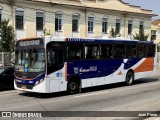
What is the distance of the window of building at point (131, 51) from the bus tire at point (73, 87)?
4.61 metres

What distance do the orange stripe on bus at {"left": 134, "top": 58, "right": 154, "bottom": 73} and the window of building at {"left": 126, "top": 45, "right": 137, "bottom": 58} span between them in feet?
3.09

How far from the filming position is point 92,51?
55.9ft

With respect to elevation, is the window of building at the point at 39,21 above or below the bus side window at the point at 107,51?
above

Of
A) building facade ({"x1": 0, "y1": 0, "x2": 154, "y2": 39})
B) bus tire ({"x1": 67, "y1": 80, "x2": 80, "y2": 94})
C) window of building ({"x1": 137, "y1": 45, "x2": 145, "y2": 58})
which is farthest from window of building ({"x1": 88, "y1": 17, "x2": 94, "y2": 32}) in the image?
bus tire ({"x1": 67, "y1": 80, "x2": 80, "y2": 94})

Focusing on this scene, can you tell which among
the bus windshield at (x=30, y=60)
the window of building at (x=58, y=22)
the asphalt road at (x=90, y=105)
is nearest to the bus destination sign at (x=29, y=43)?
the bus windshield at (x=30, y=60)

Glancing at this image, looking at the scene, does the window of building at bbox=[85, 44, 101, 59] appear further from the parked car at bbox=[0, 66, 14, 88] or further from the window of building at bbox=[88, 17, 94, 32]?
the window of building at bbox=[88, 17, 94, 32]

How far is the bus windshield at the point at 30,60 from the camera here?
1448 cm

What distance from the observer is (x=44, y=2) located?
38.8 metres

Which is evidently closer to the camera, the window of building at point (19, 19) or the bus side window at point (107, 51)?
→ the bus side window at point (107, 51)

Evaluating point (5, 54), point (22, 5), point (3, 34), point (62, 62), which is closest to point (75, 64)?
point (62, 62)

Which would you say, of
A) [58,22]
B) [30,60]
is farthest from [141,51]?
[58,22]

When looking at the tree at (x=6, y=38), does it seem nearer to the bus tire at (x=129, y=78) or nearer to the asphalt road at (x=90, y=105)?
the bus tire at (x=129, y=78)

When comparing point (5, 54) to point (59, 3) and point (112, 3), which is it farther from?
point (112, 3)

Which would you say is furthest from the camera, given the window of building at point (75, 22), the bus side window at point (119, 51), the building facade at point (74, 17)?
the window of building at point (75, 22)
